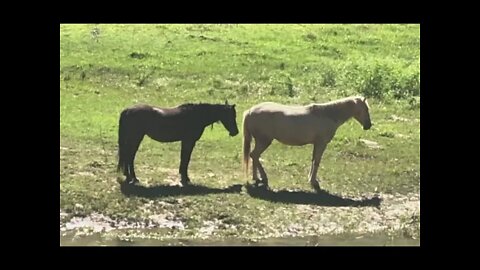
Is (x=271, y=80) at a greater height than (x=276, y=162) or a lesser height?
greater

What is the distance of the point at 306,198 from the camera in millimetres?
10125

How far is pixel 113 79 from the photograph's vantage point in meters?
13.2

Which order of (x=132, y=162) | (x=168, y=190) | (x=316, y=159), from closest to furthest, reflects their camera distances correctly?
(x=168, y=190) < (x=132, y=162) < (x=316, y=159)

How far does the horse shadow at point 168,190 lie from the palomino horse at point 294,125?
1.38 ft

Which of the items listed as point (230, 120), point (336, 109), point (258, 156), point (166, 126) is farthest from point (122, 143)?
point (336, 109)

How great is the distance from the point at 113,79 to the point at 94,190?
3.68 metres

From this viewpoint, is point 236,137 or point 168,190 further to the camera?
point 236,137

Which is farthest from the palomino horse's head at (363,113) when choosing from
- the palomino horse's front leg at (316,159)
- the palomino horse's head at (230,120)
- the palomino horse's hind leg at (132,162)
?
the palomino horse's hind leg at (132,162)

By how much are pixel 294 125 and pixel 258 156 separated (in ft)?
1.76

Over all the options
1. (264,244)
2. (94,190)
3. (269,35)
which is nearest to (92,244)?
(94,190)

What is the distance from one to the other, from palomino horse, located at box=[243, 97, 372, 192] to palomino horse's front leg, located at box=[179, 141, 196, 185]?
2.03ft

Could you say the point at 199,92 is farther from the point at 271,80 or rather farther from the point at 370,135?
the point at 370,135

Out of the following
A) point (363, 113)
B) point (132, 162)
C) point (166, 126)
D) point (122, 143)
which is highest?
point (363, 113)

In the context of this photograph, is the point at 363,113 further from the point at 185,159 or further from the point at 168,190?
the point at 168,190
